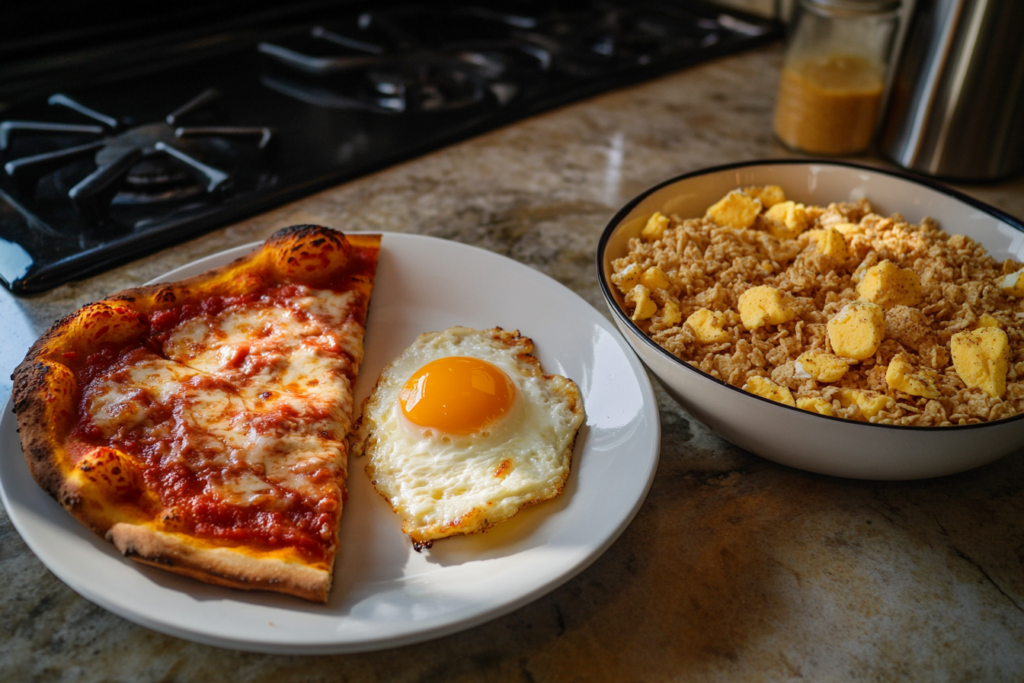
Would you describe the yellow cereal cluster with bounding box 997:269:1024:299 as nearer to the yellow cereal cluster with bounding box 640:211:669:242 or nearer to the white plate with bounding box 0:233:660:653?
the yellow cereal cluster with bounding box 640:211:669:242

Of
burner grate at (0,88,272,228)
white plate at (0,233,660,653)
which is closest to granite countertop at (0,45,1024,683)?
white plate at (0,233,660,653)

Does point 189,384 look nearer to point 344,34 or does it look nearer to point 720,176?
point 720,176

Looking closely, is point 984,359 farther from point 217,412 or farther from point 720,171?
point 217,412

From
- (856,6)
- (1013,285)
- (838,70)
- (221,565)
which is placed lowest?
(221,565)

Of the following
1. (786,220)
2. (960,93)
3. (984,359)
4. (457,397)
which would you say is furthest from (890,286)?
(960,93)

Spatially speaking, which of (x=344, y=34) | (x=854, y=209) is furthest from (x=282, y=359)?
(x=344, y=34)

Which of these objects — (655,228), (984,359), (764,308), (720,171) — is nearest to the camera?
(984,359)

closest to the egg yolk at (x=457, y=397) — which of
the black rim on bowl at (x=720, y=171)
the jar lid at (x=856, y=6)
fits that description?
the black rim on bowl at (x=720, y=171)
